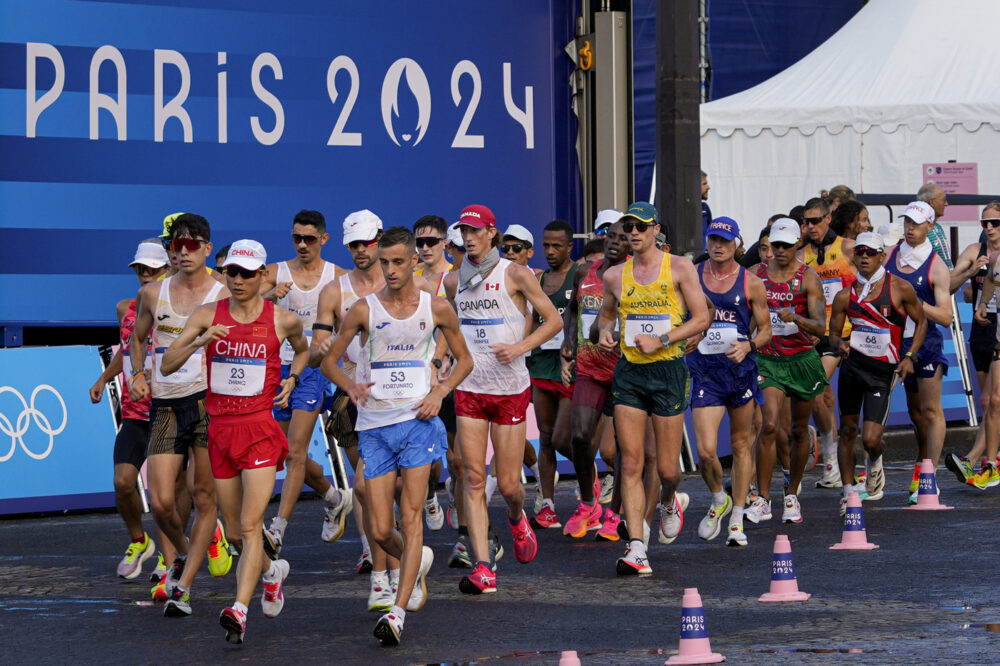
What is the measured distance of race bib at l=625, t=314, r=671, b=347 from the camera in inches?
423

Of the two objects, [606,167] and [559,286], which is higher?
[606,167]

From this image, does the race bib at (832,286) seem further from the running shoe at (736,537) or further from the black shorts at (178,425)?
the black shorts at (178,425)

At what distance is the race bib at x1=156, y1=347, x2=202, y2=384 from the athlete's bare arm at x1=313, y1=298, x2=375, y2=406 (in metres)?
1.15

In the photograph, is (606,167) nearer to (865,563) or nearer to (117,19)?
(117,19)

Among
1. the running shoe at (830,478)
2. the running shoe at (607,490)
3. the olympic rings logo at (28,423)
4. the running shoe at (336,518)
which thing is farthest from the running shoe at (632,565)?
the olympic rings logo at (28,423)

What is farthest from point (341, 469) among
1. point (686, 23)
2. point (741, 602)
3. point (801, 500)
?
point (741, 602)

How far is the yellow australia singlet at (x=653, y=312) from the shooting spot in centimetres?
1073

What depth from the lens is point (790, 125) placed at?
25.4m

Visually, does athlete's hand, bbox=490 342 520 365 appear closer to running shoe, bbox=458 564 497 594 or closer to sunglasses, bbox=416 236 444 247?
running shoe, bbox=458 564 497 594

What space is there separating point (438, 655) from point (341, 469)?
281 inches

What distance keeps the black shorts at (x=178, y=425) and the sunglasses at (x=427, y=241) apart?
2172 millimetres

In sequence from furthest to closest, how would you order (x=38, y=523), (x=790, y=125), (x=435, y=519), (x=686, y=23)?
1. (x=790, y=125)
2. (x=686, y=23)
3. (x=38, y=523)
4. (x=435, y=519)

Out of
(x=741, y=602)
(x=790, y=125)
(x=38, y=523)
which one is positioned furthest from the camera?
(x=790, y=125)

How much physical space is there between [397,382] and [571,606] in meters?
1.48
